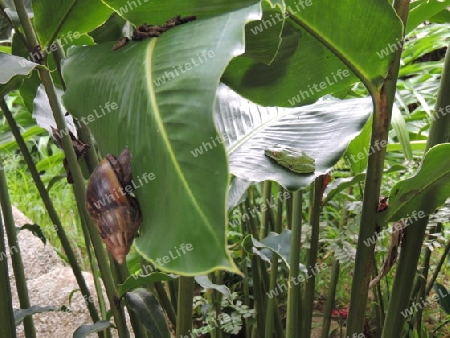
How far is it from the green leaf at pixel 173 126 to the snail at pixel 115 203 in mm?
12

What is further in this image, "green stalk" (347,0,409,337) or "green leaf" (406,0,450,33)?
"green leaf" (406,0,450,33)

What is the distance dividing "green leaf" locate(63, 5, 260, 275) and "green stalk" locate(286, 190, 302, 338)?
301 mm

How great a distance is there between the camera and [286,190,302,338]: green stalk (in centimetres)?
60

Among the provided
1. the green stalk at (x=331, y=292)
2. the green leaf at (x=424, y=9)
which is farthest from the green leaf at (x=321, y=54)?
the green stalk at (x=331, y=292)

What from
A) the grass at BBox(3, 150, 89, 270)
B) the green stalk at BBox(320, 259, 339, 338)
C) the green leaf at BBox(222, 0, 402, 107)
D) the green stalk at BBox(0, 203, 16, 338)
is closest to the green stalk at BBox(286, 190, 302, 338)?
the green leaf at BBox(222, 0, 402, 107)

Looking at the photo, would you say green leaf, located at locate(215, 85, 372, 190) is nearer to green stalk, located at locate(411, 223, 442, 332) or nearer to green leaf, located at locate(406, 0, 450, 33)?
green leaf, located at locate(406, 0, 450, 33)

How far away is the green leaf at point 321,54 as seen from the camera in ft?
1.30

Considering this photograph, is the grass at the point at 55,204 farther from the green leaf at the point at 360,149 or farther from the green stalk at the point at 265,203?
the green leaf at the point at 360,149

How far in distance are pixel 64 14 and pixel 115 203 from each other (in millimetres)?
261

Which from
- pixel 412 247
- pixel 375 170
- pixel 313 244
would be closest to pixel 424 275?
pixel 313 244

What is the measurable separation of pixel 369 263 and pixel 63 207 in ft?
5.81

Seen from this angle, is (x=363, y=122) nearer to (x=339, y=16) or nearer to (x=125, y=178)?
(x=339, y=16)

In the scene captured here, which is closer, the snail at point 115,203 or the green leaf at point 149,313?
the snail at point 115,203

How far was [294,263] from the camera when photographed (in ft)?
2.04
